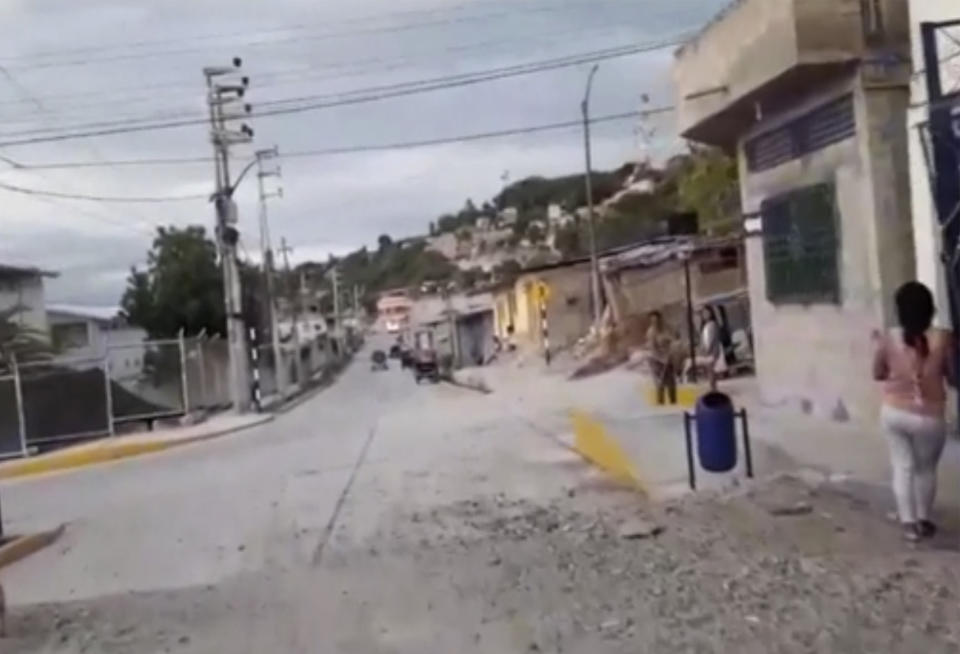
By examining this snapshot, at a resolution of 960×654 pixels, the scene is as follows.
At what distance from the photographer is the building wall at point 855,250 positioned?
17547mm

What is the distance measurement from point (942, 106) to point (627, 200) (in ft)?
223

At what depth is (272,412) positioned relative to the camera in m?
50.8

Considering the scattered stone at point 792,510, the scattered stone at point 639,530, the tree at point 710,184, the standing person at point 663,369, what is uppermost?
the tree at point 710,184

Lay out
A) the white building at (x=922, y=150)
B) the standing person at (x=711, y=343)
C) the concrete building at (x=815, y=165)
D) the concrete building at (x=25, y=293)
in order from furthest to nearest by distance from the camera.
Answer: the concrete building at (x=25, y=293)
the standing person at (x=711, y=343)
the concrete building at (x=815, y=165)
the white building at (x=922, y=150)

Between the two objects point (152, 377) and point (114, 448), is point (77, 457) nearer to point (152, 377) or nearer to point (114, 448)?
point (114, 448)

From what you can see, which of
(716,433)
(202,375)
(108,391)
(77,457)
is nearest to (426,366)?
(202,375)

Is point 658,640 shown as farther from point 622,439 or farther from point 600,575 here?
point 622,439

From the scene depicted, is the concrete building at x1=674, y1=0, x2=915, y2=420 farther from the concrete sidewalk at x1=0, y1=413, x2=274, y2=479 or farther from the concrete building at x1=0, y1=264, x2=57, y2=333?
the concrete building at x1=0, y1=264, x2=57, y2=333

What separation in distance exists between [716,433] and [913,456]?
377 cm

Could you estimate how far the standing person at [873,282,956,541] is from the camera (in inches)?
406

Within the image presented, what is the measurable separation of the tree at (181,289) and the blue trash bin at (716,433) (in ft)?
187

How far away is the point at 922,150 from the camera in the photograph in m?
14.7

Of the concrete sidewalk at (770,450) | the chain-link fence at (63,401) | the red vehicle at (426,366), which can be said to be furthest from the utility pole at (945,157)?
the red vehicle at (426,366)

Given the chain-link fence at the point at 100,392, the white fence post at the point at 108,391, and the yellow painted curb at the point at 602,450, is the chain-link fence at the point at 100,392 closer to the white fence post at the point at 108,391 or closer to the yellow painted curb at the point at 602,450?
the white fence post at the point at 108,391
